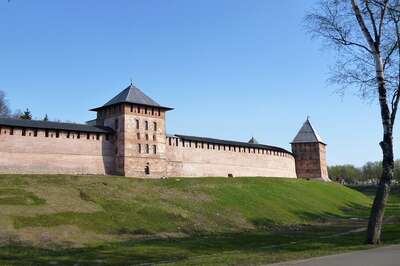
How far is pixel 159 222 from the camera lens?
24.7 metres

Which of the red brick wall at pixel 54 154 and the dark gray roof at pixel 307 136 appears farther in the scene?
the dark gray roof at pixel 307 136

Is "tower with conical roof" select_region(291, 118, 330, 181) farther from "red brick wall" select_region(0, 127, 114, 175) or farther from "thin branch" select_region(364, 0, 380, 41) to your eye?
"thin branch" select_region(364, 0, 380, 41)

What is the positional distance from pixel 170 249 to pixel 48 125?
19.7 meters

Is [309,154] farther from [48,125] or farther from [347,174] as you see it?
[347,174]

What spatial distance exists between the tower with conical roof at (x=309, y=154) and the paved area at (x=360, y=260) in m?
51.9

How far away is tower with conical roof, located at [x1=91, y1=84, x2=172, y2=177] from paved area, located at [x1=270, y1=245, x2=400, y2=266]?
27.6m

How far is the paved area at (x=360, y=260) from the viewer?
367 inches

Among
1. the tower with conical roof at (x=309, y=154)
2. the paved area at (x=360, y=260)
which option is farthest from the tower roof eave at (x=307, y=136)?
the paved area at (x=360, y=260)

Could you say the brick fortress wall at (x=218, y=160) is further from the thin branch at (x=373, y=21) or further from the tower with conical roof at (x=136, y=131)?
the thin branch at (x=373, y=21)

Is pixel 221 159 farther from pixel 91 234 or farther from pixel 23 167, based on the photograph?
pixel 91 234

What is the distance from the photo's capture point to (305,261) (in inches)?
390

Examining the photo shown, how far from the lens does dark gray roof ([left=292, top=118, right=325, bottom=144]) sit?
63.6 m

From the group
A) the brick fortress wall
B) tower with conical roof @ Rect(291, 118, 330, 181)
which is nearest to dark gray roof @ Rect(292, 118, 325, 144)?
tower with conical roof @ Rect(291, 118, 330, 181)

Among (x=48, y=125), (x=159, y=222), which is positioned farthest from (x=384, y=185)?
(x=48, y=125)
